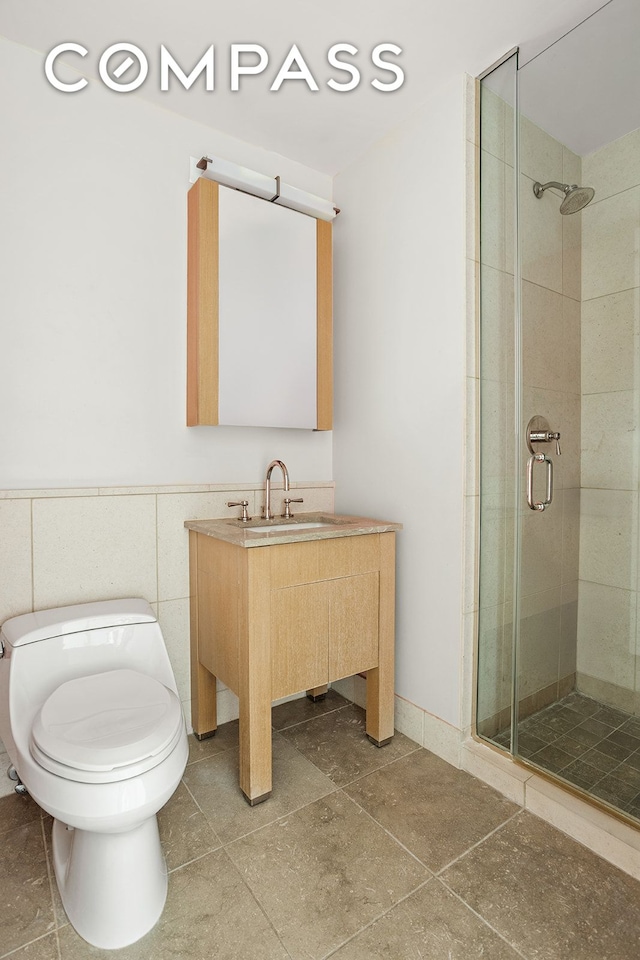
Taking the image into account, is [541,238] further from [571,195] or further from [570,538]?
[570,538]

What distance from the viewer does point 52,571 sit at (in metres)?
1.71

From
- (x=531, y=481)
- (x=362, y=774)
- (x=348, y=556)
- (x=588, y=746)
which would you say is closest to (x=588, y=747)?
(x=588, y=746)

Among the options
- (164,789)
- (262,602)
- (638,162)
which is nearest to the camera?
(164,789)

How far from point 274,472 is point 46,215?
1233 millimetres

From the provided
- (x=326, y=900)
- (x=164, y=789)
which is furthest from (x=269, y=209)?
(x=326, y=900)

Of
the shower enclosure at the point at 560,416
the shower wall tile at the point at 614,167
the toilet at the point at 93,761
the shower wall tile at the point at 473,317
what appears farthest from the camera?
the shower wall tile at the point at 473,317

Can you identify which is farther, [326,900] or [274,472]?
[274,472]

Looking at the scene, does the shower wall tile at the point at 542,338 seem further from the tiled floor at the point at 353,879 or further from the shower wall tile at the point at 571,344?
the tiled floor at the point at 353,879

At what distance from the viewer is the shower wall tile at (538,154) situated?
164 cm

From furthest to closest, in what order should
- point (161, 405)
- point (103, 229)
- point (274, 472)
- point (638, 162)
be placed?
point (274, 472) < point (161, 405) < point (103, 229) < point (638, 162)

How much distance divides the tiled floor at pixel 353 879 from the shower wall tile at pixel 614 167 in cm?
190

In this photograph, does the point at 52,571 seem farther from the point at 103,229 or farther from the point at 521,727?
the point at 521,727

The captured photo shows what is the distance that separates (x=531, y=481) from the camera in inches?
65.9

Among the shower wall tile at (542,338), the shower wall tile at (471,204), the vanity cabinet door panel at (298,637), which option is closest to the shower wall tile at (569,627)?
the shower wall tile at (542,338)
